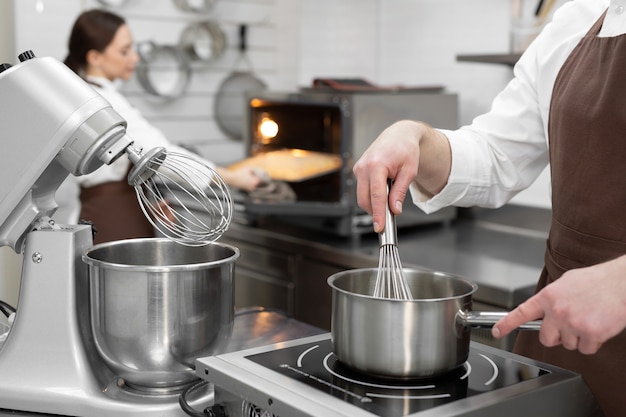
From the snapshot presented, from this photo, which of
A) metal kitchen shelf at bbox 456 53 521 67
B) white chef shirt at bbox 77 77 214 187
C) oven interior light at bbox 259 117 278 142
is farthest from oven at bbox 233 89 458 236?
white chef shirt at bbox 77 77 214 187

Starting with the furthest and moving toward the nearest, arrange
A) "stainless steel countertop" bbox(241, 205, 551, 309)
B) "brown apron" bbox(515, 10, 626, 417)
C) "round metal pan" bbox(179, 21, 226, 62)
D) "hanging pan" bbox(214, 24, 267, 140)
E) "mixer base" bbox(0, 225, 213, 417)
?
"hanging pan" bbox(214, 24, 267, 140), "round metal pan" bbox(179, 21, 226, 62), "stainless steel countertop" bbox(241, 205, 551, 309), "brown apron" bbox(515, 10, 626, 417), "mixer base" bbox(0, 225, 213, 417)

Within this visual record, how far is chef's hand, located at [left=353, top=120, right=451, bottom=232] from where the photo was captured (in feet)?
3.13

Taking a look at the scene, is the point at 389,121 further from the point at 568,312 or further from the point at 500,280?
the point at 568,312

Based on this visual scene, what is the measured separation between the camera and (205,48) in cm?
308

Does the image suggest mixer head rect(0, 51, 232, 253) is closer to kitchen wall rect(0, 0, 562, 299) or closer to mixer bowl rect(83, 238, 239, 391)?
mixer bowl rect(83, 238, 239, 391)

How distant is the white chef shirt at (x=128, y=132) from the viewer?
2.23 m

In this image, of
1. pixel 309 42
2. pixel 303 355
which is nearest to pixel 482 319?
pixel 303 355

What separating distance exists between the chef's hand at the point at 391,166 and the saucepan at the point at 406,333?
0.46ft

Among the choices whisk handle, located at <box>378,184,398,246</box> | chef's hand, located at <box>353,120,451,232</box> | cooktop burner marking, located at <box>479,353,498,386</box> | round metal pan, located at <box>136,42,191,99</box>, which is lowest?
cooktop burner marking, located at <box>479,353,498,386</box>

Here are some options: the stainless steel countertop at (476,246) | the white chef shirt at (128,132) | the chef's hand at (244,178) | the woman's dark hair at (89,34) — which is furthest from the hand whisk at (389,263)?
the woman's dark hair at (89,34)

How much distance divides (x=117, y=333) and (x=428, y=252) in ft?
4.69

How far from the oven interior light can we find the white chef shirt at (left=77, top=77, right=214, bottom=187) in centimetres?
34

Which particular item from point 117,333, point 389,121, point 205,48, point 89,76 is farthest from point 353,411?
point 205,48

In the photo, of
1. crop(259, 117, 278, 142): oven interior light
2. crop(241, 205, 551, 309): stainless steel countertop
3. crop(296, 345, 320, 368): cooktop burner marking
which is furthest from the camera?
crop(259, 117, 278, 142): oven interior light
